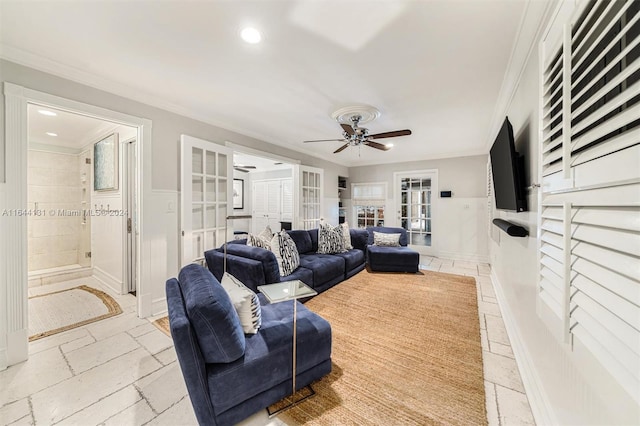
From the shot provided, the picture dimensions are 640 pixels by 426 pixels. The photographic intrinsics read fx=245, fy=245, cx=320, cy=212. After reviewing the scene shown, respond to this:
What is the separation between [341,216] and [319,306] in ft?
14.2

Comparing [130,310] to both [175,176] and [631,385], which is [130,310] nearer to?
[175,176]

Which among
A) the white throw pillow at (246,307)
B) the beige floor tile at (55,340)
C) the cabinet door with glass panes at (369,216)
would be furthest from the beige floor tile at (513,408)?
the cabinet door with glass panes at (369,216)

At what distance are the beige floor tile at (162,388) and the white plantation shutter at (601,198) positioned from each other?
219 cm

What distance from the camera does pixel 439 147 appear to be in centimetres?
507

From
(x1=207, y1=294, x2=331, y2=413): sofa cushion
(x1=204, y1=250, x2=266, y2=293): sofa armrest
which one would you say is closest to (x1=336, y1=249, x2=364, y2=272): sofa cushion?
(x1=204, y1=250, x2=266, y2=293): sofa armrest

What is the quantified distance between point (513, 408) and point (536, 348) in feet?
1.33

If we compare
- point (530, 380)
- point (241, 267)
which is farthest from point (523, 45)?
point (241, 267)

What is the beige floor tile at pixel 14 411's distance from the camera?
149 cm

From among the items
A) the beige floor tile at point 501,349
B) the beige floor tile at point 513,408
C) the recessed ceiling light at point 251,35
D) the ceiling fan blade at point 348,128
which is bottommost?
the beige floor tile at point 513,408

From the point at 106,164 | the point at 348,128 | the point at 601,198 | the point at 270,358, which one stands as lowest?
the point at 270,358

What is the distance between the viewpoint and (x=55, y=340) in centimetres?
232

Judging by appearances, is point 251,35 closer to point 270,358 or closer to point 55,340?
point 270,358

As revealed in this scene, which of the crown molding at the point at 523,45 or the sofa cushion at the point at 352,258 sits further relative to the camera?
the sofa cushion at the point at 352,258

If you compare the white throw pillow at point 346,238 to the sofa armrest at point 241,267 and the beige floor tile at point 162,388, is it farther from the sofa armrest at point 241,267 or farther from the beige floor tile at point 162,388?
the beige floor tile at point 162,388
